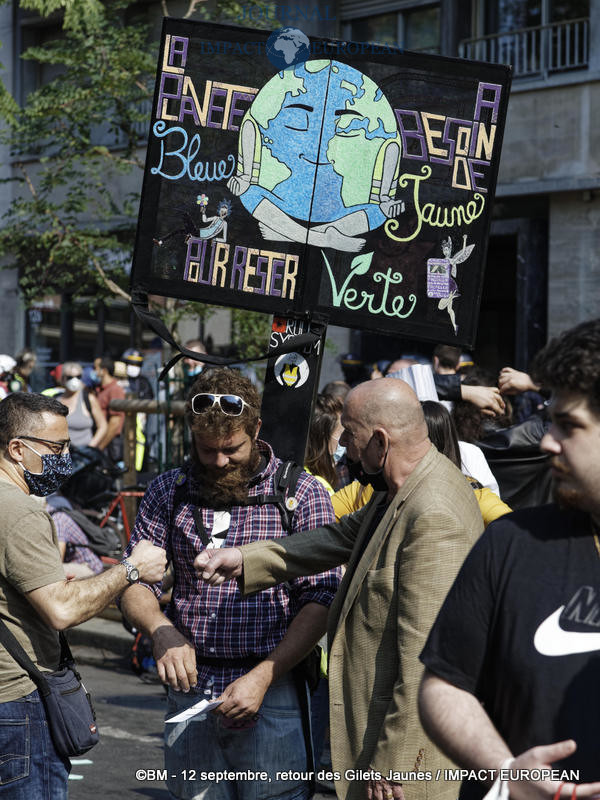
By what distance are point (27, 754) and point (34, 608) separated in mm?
459

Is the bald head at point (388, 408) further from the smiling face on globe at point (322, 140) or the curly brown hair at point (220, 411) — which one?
the smiling face on globe at point (322, 140)

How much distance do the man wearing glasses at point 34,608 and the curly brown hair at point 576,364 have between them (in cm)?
181

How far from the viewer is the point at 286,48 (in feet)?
15.6

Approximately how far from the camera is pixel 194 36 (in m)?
4.82

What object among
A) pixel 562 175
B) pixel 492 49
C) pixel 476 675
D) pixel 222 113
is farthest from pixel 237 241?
pixel 492 49

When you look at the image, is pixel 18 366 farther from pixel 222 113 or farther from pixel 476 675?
pixel 476 675

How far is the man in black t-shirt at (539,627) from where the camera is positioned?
2.27 m

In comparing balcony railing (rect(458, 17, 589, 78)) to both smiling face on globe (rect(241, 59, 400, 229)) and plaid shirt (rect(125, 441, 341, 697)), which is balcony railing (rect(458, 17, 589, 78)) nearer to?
smiling face on globe (rect(241, 59, 400, 229))

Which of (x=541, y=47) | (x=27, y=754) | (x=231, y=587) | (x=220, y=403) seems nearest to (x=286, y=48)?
(x=220, y=403)

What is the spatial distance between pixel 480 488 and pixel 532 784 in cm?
295

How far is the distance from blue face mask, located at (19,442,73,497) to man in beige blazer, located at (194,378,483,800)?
807 millimetres

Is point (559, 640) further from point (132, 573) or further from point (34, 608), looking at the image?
point (34, 608)

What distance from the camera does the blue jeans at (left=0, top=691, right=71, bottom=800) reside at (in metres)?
3.68

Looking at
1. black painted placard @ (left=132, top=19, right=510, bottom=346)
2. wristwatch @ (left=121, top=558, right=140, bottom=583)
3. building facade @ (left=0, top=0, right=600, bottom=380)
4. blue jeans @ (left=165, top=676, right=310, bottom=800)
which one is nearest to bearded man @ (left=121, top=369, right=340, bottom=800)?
blue jeans @ (left=165, top=676, right=310, bottom=800)
